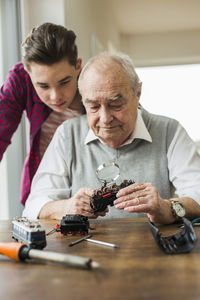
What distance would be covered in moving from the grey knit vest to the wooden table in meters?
0.78

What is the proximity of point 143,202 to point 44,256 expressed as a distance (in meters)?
0.58

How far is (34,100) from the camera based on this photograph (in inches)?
94.4

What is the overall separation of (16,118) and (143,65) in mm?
8131

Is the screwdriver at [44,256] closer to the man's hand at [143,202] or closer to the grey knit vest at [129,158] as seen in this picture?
the man's hand at [143,202]

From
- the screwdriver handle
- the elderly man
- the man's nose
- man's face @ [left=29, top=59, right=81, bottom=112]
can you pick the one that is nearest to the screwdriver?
the screwdriver handle

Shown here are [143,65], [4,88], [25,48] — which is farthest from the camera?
[143,65]

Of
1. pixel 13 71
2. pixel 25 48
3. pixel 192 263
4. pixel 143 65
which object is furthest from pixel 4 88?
pixel 143 65

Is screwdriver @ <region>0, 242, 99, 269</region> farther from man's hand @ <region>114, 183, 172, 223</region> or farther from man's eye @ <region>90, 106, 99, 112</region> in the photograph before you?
man's eye @ <region>90, 106, 99, 112</region>

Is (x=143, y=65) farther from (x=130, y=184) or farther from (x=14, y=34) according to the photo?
(x=130, y=184)

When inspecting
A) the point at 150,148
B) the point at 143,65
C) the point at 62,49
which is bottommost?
the point at 143,65

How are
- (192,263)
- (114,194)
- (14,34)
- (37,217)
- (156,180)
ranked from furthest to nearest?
(14,34)
(156,180)
(37,217)
(114,194)
(192,263)

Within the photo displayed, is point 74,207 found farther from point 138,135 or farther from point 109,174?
point 138,135

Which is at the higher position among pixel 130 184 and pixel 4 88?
pixel 4 88

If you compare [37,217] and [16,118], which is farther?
[16,118]
